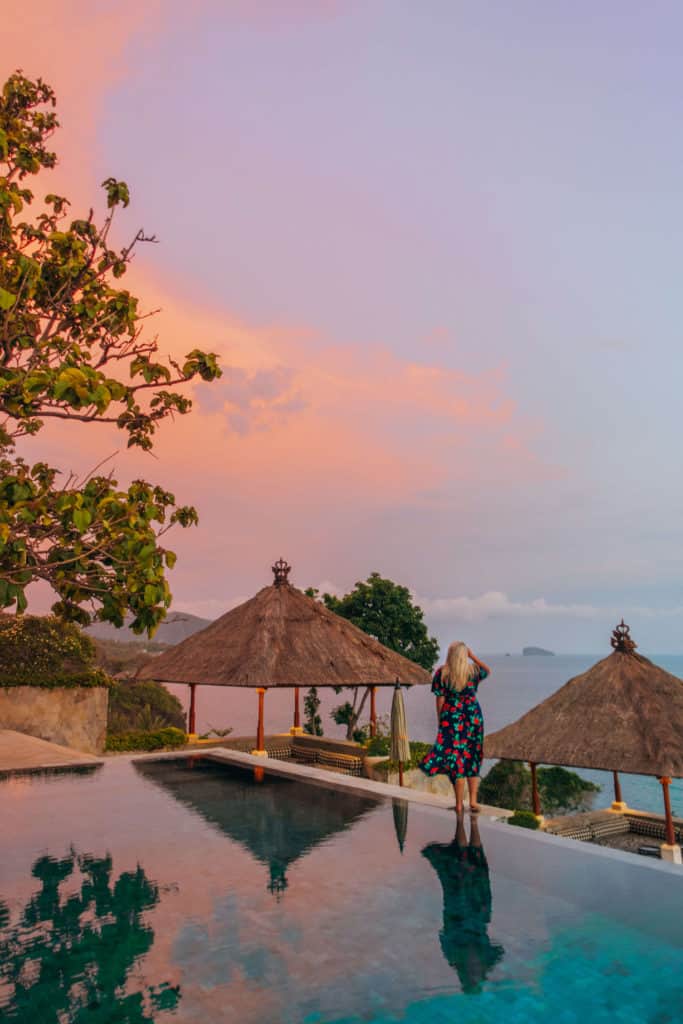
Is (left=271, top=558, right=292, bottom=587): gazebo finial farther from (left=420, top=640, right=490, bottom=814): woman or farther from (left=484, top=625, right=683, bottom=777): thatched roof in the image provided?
(left=420, top=640, right=490, bottom=814): woman

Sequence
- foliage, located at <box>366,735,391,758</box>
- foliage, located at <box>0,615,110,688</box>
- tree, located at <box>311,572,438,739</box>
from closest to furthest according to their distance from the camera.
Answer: foliage, located at <box>0,615,110,688</box>
foliage, located at <box>366,735,391,758</box>
tree, located at <box>311,572,438,739</box>

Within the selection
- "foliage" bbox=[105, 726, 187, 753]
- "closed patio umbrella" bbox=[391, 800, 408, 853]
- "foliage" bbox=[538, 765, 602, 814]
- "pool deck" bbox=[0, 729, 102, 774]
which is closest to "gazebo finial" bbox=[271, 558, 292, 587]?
"foliage" bbox=[105, 726, 187, 753]

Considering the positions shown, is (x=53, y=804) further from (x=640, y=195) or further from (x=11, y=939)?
(x=640, y=195)

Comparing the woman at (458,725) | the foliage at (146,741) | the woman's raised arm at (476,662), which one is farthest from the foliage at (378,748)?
the woman's raised arm at (476,662)

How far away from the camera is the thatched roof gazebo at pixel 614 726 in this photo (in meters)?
15.5

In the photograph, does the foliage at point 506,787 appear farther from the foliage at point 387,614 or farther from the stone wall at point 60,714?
the stone wall at point 60,714

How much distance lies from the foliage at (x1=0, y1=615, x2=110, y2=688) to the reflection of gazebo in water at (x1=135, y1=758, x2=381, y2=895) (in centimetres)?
828

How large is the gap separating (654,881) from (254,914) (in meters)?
3.38

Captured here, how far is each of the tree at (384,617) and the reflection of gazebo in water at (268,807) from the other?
20.0m

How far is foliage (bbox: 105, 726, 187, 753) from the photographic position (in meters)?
19.2

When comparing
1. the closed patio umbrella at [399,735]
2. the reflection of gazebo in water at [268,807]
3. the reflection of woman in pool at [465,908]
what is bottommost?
the reflection of woman in pool at [465,908]

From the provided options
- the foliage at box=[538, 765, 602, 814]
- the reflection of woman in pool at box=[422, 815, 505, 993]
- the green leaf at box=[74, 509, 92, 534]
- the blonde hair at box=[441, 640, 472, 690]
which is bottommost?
the foliage at box=[538, 765, 602, 814]

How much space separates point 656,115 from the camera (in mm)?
18094

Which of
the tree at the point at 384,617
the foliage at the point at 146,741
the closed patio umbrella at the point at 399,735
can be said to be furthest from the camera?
the tree at the point at 384,617
